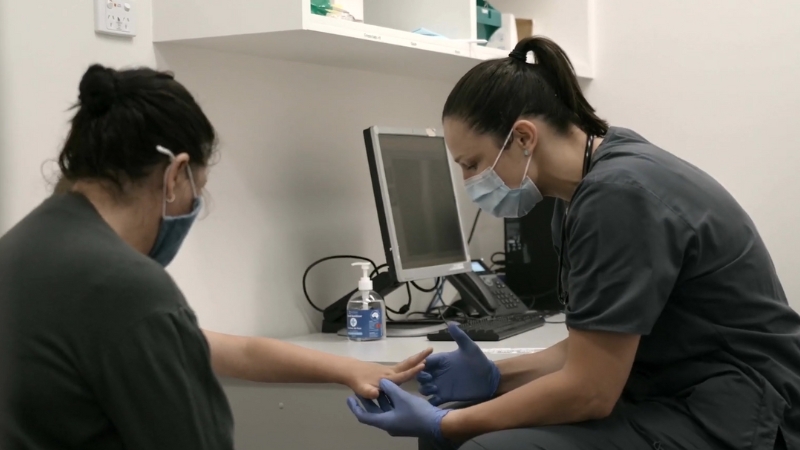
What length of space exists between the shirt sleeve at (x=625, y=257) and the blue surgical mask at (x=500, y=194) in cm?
26

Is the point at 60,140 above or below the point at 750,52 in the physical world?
below

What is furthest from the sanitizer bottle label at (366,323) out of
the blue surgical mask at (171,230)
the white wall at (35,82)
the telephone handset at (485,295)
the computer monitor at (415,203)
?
the blue surgical mask at (171,230)

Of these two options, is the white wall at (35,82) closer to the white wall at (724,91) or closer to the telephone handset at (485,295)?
the telephone handset at (485,295)

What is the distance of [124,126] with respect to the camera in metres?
1.14

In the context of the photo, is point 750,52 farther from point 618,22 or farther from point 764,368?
point 764,368

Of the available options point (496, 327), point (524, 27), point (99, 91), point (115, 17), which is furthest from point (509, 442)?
point (524, 27)

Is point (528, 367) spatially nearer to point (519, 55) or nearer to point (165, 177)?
point (519, 55)

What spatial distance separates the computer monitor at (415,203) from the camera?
2.22 m

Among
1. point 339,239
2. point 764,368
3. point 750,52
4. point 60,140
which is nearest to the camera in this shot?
point 764,368

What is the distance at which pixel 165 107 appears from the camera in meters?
1.17

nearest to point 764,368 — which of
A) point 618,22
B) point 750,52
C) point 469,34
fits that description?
point 469,34

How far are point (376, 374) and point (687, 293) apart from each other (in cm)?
60

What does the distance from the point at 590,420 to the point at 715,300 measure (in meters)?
0.27

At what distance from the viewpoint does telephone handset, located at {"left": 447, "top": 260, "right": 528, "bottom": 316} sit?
2.45 meters
